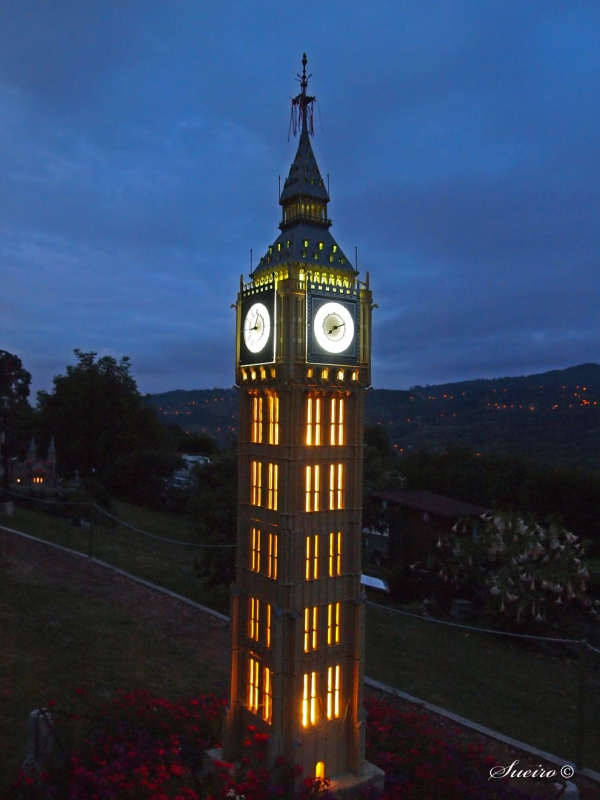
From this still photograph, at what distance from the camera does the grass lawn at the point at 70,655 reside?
1237 centimetres

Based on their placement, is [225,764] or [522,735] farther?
[522,735]

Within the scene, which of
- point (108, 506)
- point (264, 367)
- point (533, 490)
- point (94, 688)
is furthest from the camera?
point (108, 506)

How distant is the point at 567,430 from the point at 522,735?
38.0 metres

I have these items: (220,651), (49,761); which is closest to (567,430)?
(220,651)

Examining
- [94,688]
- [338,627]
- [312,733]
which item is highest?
[338,627]

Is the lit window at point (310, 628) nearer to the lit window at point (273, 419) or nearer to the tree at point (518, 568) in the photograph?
the lit window at point (273, 419)

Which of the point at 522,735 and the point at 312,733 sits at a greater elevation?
the point at 312,733

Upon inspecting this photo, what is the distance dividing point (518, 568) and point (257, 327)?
15067 mm

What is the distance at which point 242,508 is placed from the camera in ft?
34.8

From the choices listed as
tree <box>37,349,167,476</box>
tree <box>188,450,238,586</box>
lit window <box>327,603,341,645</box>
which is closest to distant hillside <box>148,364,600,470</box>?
tree <box>37,349,167,476</box>

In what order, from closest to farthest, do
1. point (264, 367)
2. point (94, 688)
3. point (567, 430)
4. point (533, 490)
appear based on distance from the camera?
1. point (264, 367)
2. point (94, 688)
3. point (533, 490)
4. point (567, 430)

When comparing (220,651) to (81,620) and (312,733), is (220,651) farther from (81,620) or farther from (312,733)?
(312,733)

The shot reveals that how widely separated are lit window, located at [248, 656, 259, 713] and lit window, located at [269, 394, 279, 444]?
3829 millimetres

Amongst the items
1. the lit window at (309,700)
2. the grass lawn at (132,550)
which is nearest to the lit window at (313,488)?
the lit window at (309,700)
